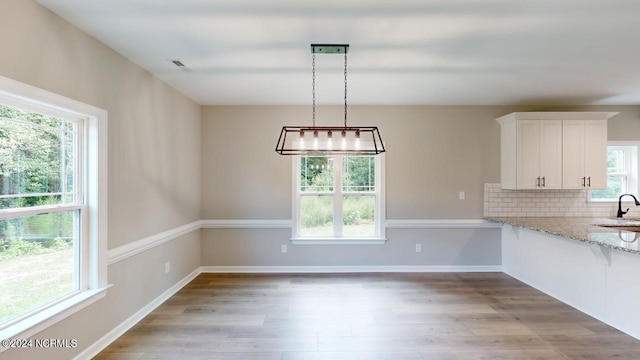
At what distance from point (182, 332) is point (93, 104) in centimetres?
209

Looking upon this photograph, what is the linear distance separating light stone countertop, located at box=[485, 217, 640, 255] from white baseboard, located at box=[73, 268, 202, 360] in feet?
14.0

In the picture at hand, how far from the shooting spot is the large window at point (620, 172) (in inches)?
190

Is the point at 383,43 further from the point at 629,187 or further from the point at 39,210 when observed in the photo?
the point at 629,187

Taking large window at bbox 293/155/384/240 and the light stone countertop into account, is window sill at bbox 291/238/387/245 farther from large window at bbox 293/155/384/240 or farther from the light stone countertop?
the light stone countertop

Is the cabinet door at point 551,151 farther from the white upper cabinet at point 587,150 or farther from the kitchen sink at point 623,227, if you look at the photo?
the kitchen sink at point 623,227

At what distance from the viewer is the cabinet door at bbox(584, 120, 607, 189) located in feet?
14.6

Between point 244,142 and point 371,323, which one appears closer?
point 371,323

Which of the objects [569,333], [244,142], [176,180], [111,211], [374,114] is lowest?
[569,333]

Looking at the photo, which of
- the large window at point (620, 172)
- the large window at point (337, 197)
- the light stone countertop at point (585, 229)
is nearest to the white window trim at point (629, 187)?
the large window at point (620, 172)

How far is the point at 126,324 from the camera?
3012 millimetres

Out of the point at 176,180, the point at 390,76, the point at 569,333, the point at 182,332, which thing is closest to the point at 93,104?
the point at 176,180

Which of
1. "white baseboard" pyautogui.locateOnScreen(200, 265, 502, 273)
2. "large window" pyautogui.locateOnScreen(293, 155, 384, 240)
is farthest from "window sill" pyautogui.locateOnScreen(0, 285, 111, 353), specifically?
"large window" pyautogui.locateOnScreen(293, 155, 384, 240)

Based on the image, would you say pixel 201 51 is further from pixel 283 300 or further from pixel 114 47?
pixel 283 300

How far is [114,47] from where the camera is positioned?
2.79 m
